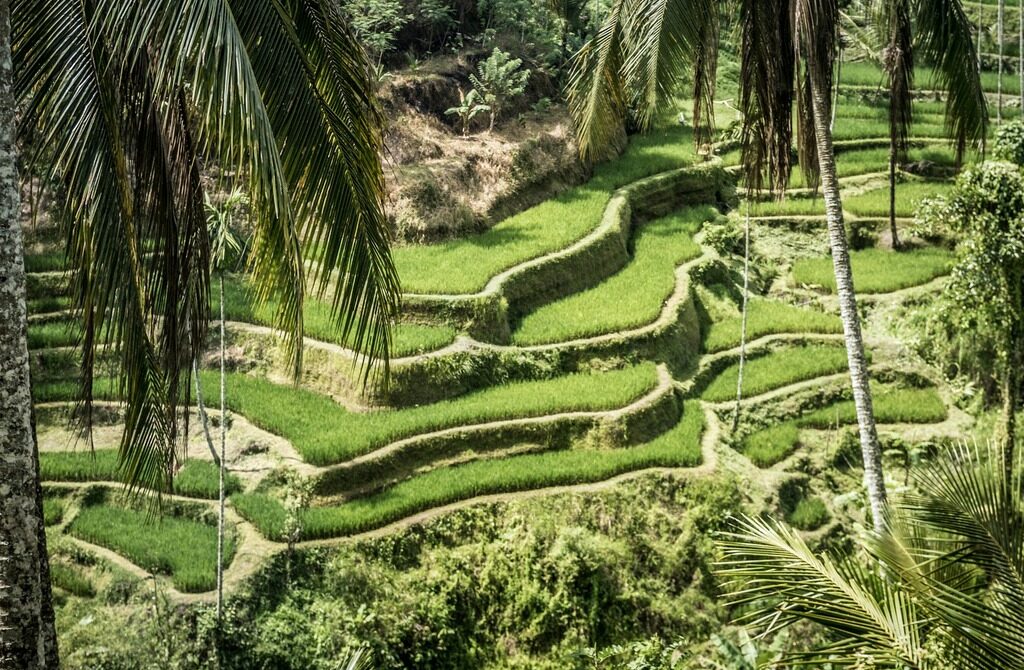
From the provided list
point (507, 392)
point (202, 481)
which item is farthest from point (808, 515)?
point (202, 481)

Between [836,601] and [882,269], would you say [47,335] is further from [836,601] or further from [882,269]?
[882,269]

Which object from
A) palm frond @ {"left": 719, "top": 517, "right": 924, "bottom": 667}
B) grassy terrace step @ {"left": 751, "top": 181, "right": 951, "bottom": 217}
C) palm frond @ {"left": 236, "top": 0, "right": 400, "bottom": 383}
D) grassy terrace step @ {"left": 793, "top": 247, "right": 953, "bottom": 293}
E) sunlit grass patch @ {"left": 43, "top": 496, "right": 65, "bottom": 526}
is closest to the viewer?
palm frond @ {"left": 719, "top": 517, "right": 924, "bottom": 667}

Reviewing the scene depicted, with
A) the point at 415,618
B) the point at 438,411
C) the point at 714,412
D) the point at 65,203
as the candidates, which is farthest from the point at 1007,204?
the point at 65,203

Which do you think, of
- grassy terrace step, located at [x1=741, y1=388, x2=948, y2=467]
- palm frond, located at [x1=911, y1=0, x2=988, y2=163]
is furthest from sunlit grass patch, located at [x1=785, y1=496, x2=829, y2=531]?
palm frond, located at [x1=911, y1=0, x2=988, y2=163]

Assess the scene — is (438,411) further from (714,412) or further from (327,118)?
(327,118)

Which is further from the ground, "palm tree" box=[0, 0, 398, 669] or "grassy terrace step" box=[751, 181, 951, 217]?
"palm tree" box=[0, 0, 398, 669]

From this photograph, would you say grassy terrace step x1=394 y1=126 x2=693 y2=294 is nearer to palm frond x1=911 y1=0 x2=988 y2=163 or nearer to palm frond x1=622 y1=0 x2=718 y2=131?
palm frond x1=622 y1=0 x2=718 y2=131
